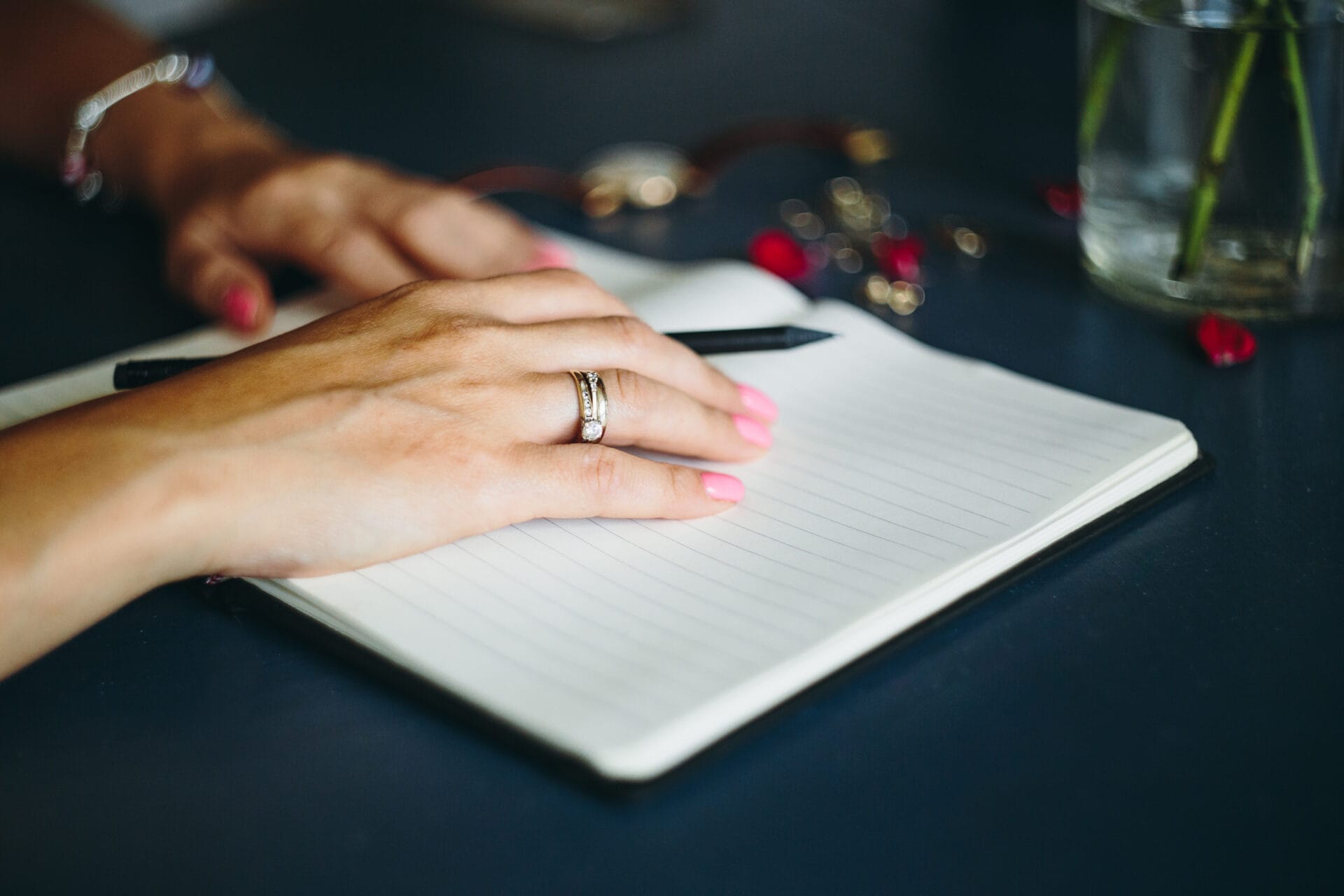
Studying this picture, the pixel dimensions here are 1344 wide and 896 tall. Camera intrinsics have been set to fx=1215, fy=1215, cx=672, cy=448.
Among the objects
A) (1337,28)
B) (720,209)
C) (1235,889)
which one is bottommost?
(1235,889)

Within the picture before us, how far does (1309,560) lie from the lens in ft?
2.33

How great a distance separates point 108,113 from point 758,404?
A: 97cm

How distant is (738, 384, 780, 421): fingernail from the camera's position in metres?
0.86

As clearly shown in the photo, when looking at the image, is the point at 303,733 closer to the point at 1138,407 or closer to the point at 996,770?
the point at 996,770

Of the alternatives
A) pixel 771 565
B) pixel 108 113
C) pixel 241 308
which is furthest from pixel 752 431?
pixel 108 113

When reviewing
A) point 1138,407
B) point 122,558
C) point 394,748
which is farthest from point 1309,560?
point 122,558

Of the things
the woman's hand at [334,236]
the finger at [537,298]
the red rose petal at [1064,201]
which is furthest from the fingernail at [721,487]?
the red rose petal at [1064,201]

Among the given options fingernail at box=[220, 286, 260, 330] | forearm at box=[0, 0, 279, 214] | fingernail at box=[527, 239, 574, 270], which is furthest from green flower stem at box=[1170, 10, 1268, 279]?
forearm at box=[0, 0, 279, 214]

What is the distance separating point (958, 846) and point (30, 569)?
484 mm

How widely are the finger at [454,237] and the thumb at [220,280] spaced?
0.43ft

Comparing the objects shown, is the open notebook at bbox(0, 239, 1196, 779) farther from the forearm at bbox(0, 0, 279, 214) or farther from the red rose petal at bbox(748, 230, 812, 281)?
the forearm at bbox(0, 0, 279, 214)

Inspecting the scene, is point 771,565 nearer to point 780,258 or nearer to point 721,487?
point 721,487

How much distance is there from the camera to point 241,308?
107 centimetres

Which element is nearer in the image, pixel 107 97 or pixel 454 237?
pixel 454 237
